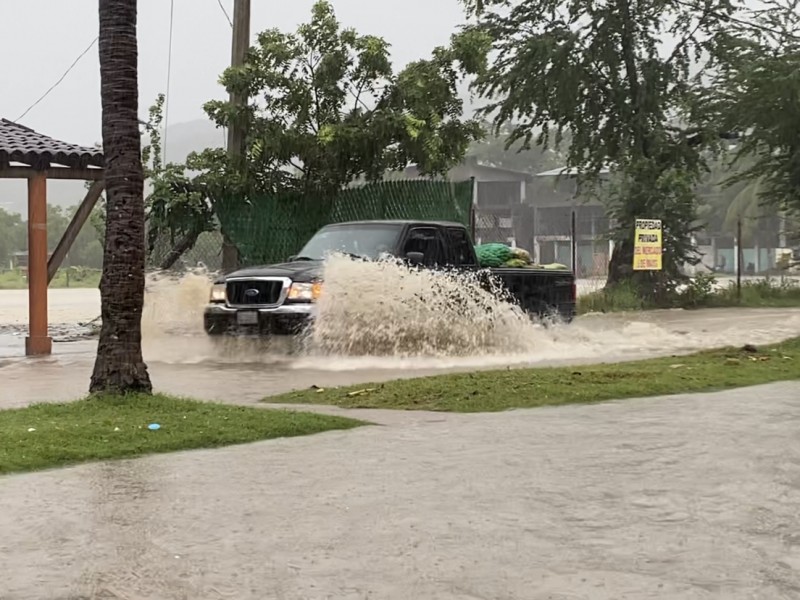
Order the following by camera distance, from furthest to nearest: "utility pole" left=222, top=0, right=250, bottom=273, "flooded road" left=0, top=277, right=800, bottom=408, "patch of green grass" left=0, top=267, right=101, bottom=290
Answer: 1. "patch of green grass" left=0, top=267, right=101, bottom=290
2. "utility pole" left=222, top=0, right=250, bottom=273
3. "flooded road" left=0, top=277, right=800, bottom=408

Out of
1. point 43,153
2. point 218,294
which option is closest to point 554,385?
point 218,294

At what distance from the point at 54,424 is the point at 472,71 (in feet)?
45.3

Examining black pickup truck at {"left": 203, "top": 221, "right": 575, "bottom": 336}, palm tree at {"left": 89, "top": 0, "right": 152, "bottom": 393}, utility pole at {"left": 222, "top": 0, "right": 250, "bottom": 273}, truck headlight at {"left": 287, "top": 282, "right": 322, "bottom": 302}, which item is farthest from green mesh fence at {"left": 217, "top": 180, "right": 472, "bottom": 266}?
palm tree at {"left": 89, "top": 0, "right": 152, "bottom": 393}

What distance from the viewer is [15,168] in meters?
15.1

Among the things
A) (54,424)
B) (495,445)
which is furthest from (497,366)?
(54,424)

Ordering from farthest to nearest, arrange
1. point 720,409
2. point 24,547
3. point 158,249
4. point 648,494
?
1. point 158,249
2. point 720,409
3. point 648,494
4. point 24,547

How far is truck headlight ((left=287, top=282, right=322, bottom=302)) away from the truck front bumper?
92mm

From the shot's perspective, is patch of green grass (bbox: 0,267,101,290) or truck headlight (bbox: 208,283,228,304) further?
patch of green grass (bbox: 0,267,101,290)

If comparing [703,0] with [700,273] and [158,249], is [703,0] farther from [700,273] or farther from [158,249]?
[158,249]

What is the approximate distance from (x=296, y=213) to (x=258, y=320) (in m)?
5.30

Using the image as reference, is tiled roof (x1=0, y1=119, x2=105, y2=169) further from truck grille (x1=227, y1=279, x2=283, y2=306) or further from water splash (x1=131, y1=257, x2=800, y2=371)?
truck grille (x1=227, y1=279, x2=283, y2=306)

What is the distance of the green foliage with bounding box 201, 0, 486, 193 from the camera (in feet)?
60.5

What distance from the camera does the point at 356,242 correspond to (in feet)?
48.2

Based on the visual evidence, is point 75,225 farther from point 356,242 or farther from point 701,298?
point 701,298
